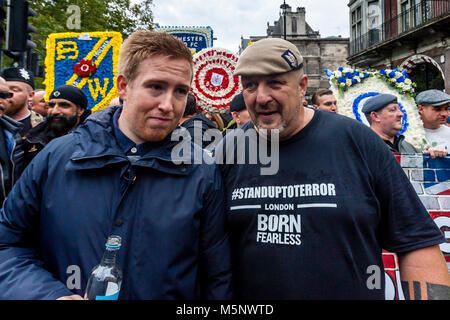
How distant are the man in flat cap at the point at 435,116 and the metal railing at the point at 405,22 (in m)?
12.5

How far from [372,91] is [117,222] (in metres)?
3.79

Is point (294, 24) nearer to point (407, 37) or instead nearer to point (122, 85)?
point (407, 37)

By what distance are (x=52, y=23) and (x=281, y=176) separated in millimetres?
14969

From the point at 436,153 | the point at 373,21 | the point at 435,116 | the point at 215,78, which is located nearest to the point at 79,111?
the point at 215,78

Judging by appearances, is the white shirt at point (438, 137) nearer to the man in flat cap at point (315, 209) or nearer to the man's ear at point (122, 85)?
the man in flat cap at point (315, 209)

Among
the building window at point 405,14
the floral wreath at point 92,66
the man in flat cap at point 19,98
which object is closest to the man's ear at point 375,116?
the floral wreath at point 92,66

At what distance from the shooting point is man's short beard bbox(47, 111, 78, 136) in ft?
11.6

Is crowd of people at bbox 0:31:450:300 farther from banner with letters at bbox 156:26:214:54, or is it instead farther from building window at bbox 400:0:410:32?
building window at bbox 400:0:410:32

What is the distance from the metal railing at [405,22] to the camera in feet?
52.3

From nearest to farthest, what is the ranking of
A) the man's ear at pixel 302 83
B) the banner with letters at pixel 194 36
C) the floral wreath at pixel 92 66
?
the man's ear at pixel 302 83 → the floral wreath at pixel 92 66 → the banner with letters at pixel 194 36

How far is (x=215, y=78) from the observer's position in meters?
4.33

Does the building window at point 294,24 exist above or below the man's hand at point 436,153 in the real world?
above
